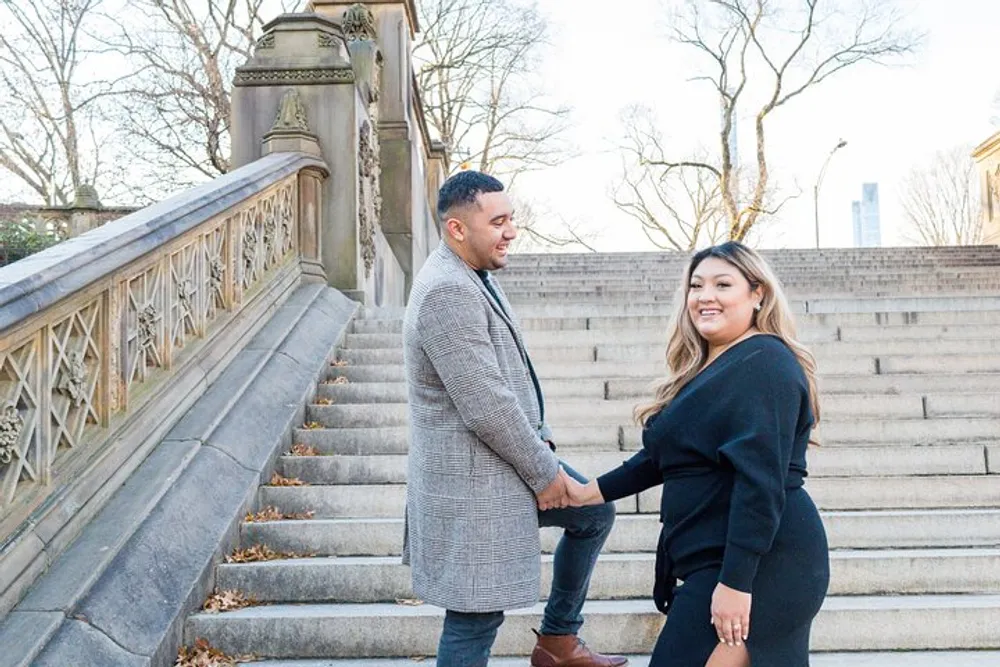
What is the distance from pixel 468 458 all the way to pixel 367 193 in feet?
20.6

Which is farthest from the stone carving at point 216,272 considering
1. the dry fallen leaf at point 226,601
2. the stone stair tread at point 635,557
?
the dry fallen leaf at point 226,601

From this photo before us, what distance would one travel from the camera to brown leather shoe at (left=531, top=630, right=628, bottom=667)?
310 cm

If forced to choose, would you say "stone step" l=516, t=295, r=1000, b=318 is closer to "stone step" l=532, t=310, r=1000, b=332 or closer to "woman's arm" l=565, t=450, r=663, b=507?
"stone step" l=532, t=310, r=1000, b=332

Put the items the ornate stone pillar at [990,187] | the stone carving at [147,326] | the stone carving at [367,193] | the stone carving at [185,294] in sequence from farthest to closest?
1. the ornate stone pillar at [990,187]
2. the stone carving at [367,193]
3. the stone carving at [185,294]
4. the stone carving at [147,326]

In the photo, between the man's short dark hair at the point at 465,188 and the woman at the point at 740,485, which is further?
the man's short dark hair at the point at 465,188

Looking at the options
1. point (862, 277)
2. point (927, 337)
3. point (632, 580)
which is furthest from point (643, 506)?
point (862, 277)

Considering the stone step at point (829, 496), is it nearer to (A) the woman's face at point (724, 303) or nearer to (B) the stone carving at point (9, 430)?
(B) the stone carving at point (9, 430)

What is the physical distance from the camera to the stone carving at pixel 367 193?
7.94m

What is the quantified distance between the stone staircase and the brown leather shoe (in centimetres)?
39

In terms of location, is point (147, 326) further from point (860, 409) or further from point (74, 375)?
point (860, 409)

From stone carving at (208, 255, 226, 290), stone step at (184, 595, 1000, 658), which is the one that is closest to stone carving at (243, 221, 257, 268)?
stone carving at (208, 255, 226, 290)

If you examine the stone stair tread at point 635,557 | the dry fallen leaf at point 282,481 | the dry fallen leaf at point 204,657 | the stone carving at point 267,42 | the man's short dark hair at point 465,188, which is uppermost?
the stone carving at point 267,42

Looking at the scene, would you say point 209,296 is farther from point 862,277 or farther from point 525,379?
point 862,277

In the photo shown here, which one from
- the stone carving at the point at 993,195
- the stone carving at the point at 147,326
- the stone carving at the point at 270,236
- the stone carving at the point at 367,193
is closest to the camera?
the stone carving at the point at 147,326
